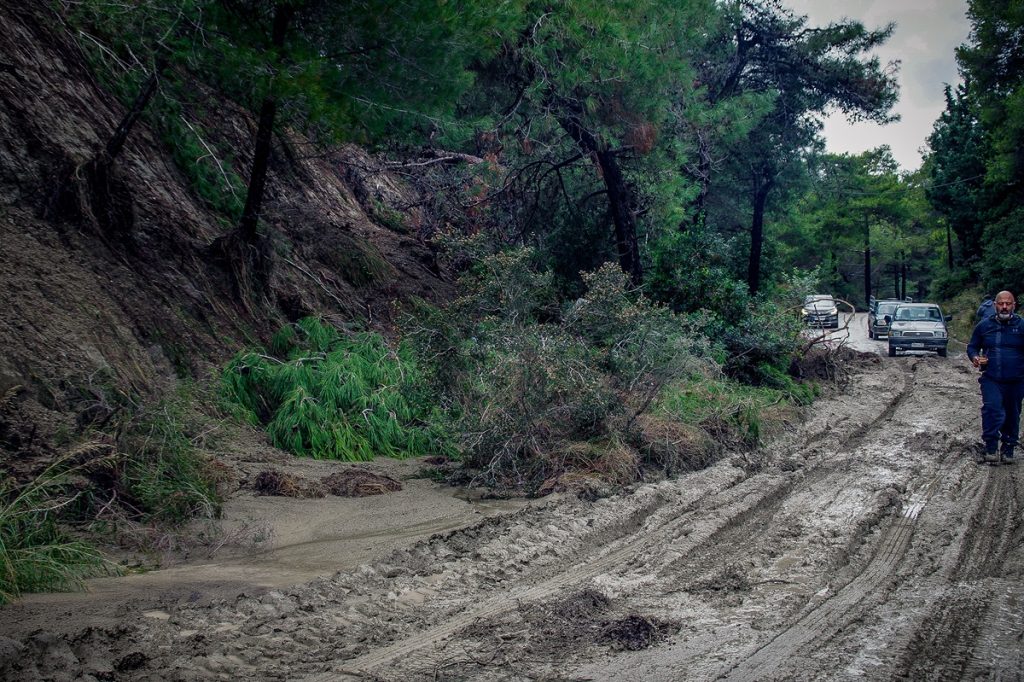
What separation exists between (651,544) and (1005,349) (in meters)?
Answer: 5.30

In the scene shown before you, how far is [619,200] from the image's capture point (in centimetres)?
1580

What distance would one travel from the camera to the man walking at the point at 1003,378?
9164mm

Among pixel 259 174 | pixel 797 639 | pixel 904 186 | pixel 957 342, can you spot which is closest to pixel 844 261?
pixel 904 186

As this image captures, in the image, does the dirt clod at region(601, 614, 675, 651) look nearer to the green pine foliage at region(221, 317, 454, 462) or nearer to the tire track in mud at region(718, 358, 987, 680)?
the tire track in mud at region(718, 358, 987, 680)


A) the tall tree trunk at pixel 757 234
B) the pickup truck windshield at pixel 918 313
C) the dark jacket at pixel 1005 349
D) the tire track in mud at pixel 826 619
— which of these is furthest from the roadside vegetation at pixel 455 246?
the pickup truck windshield at pixel 918 313

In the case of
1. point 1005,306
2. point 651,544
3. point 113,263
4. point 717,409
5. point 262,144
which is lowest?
point 651,544

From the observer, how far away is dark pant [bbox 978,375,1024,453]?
916 centimetres

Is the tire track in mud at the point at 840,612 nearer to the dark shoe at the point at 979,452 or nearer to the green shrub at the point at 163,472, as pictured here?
the dark shoe at the point at 979,452

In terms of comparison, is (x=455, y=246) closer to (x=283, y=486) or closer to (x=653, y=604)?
(x=283, y=486)

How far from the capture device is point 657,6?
14789 millimetres

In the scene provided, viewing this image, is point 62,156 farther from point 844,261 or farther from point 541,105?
point 844,261

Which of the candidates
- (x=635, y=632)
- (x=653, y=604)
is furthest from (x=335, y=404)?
(x=635, y=632)

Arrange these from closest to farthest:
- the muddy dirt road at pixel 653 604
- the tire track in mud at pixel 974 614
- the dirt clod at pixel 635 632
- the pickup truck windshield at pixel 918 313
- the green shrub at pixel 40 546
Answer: the tire track in mud at pixel 974 614 → the muddy dirt road at pixel 653 604 → the dirt clod at pixel 635 632 → the green shrub at pixel 40 546 → the pickup truck windshield at pixel 918 313

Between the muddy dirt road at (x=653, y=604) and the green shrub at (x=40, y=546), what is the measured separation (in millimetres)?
647
